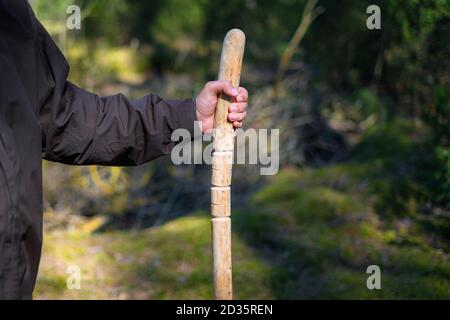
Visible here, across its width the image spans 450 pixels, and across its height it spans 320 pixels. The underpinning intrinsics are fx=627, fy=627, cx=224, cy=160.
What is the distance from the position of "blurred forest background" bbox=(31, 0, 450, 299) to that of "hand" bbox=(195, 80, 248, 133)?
2300mm

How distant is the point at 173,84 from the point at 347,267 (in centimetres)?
493

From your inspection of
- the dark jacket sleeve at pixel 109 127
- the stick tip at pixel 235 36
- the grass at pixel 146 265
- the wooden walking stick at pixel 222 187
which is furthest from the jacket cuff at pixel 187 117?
the grass at pixel 146 265

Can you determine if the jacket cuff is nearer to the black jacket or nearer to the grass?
the black jacket

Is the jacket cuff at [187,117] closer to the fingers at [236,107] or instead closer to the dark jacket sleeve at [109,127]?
the dark jacket sleeve at [109,127]

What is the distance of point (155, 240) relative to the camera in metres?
6.11

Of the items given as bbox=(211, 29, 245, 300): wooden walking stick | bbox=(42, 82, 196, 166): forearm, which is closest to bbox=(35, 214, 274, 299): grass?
bbox=(211, 29, 245, 300): wooden walking stick

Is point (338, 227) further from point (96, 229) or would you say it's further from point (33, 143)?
point (33, 143)

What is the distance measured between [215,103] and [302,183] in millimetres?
4312

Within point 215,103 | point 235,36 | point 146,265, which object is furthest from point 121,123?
point 146,265

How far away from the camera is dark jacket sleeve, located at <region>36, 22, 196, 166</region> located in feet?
9.39

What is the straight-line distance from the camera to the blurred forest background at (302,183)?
5215mm

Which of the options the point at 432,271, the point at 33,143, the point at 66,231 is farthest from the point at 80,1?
the point at 33,143

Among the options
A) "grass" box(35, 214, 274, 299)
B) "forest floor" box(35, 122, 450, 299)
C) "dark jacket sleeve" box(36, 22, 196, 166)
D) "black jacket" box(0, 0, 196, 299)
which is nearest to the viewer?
"black jacket" box(0, 0, 196, 299)

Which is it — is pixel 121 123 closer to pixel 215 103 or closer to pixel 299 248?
pixel 215 103
